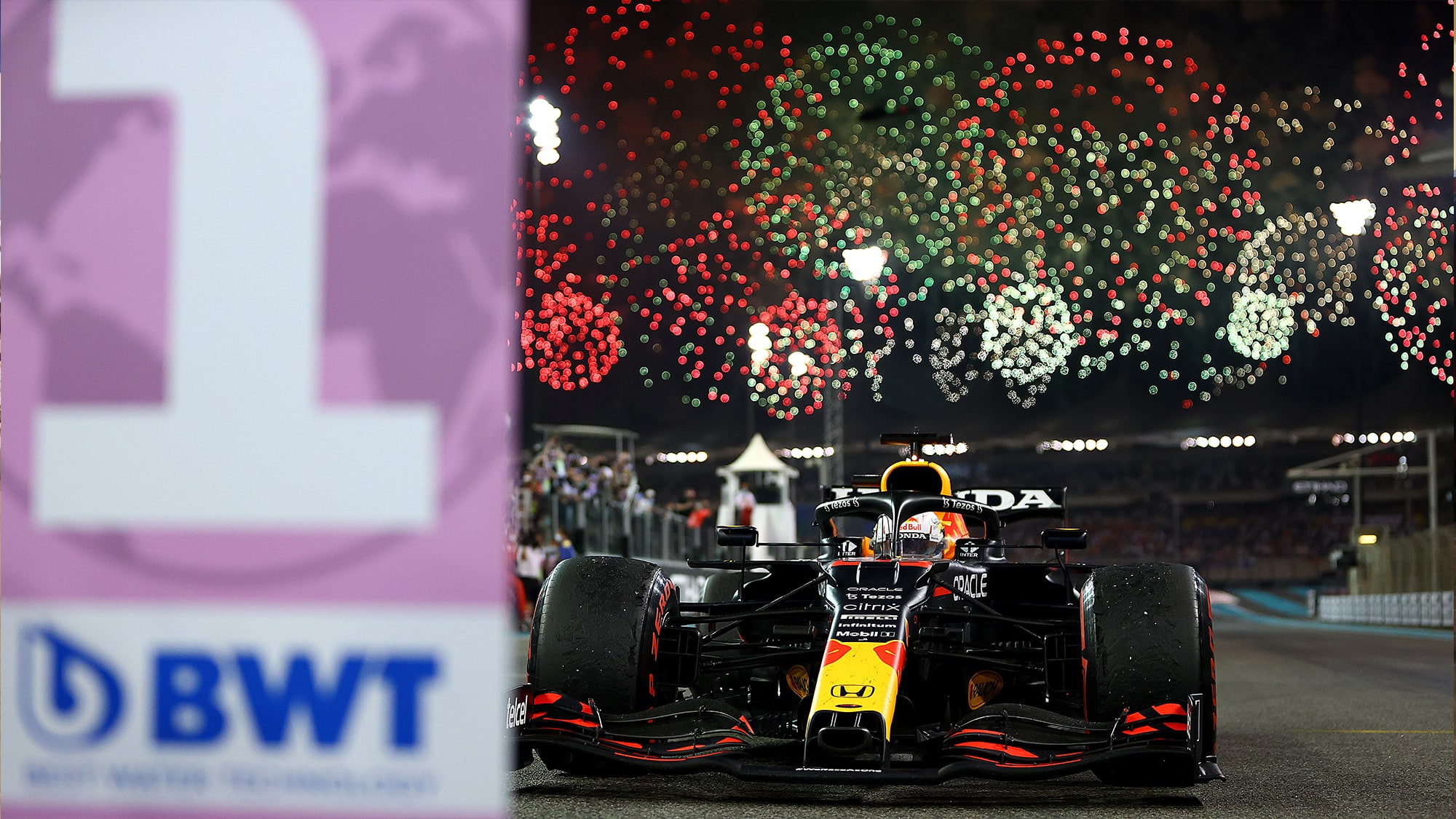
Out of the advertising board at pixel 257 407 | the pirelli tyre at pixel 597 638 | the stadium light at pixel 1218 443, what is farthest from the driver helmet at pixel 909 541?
the stadium light at pixel 1218 443

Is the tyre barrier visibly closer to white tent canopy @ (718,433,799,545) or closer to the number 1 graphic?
white tent canopy @ (718,433,799,545)

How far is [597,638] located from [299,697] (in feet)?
11.0

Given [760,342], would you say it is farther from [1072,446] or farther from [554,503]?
[1072,446]

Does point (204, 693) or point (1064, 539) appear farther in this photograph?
point (1064, 539)

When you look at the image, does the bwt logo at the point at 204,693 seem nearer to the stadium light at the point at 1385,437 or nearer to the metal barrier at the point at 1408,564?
the metal barrier at the point at 1408,564

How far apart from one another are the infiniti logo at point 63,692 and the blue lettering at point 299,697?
0.75ft

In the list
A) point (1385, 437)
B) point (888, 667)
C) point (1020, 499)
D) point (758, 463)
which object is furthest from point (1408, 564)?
point (888, 667)

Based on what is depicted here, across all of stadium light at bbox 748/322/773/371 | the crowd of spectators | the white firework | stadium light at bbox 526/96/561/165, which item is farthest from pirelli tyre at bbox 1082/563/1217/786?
stadium light at bbox 748/322/773/371

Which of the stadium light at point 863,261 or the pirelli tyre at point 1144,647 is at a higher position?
the stadium light at point 863,261

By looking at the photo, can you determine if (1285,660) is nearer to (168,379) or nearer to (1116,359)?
(168,379)

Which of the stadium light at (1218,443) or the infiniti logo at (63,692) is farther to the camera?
the stadium light at (1218,443)

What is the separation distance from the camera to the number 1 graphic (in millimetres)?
2162

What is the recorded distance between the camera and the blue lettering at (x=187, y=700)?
2152 mm

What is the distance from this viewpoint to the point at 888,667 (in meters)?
4.99
